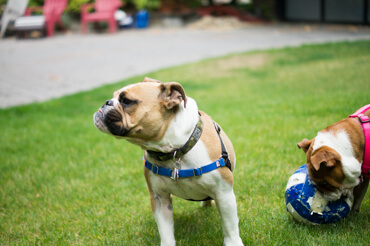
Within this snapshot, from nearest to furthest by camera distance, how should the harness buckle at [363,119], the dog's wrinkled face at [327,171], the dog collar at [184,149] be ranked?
the dog collar at [184,149] → the dog's wrinkled face at [327,171] → the harness buckle at [363,119]

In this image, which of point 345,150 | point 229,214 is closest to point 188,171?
point 229,214

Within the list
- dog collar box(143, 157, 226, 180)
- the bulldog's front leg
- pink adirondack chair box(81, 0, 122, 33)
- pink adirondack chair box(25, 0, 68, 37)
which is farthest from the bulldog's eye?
pink adirondack chair box(25, 0, 68, 37)

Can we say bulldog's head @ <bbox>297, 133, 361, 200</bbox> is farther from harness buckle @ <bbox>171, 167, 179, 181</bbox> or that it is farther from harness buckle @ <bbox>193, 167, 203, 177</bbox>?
harness buckle @ <bbox>171, 167, 179, 181</bbox>

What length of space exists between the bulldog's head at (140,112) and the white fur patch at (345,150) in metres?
1.40

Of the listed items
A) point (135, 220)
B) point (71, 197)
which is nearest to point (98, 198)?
point (71, 197)

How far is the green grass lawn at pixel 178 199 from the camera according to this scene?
3.85m

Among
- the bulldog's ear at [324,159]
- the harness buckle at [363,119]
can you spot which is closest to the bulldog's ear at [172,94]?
the bulldog's ear at [324,159]

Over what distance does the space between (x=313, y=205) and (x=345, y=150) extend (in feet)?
1.89

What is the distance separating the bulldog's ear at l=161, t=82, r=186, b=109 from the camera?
296 centimetres

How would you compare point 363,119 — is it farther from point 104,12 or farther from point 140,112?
point 104,12

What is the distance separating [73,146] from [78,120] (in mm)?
1472

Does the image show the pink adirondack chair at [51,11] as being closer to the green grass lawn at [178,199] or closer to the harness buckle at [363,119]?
the green grass lawn at [178,199]

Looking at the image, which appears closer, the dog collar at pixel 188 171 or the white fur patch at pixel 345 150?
the dog collar at pixel 188 171

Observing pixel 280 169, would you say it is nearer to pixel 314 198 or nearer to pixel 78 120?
pixel 314 198
